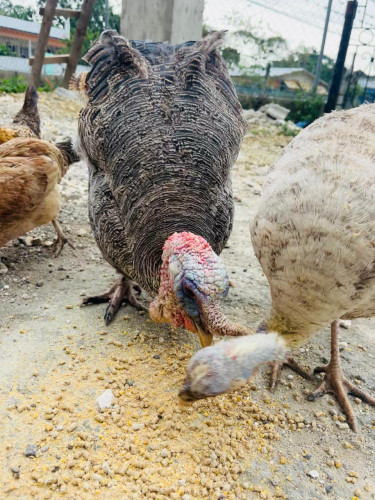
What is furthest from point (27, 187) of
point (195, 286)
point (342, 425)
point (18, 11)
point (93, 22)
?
point (93, 22)

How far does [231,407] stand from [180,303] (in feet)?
2.67

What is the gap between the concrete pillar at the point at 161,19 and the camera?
19.5 feet

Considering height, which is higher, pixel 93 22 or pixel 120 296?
pixel 93 22

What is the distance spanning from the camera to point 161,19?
5973mm

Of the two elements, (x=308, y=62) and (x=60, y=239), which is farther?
(x=308, y=62)

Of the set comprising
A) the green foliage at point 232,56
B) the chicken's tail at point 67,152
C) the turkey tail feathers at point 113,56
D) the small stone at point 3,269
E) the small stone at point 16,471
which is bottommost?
the small stone at point 3,269

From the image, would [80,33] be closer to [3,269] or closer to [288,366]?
[3,269]

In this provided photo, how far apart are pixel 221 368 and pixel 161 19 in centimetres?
546

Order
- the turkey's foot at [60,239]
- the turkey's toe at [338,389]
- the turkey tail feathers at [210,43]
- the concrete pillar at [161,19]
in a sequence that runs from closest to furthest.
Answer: the turkey's toe at [338,389], the turkey tail feathers at [210,43], the turkey's foot at [60,239], the concrete pillar at [161,19]

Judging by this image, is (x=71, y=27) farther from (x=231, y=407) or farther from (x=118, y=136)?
(x=231, y=407)

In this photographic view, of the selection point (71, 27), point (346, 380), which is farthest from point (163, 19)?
point (71, 27)

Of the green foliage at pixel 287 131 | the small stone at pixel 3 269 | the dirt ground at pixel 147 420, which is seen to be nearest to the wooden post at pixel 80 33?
the green foliage at pixel 287 131

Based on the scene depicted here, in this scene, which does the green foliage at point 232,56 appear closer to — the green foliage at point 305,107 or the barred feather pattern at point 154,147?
the green foliage at point 305,107

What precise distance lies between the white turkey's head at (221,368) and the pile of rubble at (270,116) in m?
12.6
